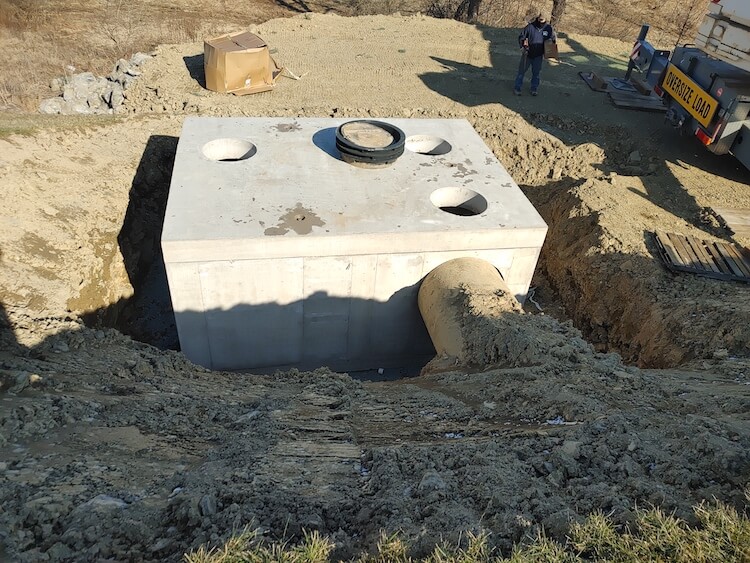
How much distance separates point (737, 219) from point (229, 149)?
850 cm

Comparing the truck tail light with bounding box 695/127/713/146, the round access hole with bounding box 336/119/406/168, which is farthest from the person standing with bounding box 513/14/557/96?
the round access hole with bounding box 336/119/406/168

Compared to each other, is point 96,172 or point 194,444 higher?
point 194,444

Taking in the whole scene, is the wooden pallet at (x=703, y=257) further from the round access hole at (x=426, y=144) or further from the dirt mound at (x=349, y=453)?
the round access hole at (x=426, y=144)

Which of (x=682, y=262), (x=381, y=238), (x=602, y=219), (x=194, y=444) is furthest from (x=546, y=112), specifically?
(x=194, y=444)

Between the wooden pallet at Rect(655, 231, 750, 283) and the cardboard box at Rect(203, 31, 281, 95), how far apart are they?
9.09 meters

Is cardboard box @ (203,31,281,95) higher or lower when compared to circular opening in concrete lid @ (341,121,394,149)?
lower

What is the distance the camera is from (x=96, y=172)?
8.91 metres

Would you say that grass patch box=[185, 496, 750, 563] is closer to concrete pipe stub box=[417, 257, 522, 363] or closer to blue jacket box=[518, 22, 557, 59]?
concrete pipe stub box=[417, 257, 522, 363]

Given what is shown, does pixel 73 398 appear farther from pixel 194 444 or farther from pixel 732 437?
pixel 732 437

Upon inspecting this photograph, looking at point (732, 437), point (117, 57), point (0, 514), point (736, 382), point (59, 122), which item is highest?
point (732, 437)

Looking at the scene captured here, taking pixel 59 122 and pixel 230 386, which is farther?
pixel 59 122

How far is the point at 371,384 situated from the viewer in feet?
20.5

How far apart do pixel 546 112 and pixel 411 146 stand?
17.0 ft

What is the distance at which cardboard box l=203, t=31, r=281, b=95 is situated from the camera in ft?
39.4
